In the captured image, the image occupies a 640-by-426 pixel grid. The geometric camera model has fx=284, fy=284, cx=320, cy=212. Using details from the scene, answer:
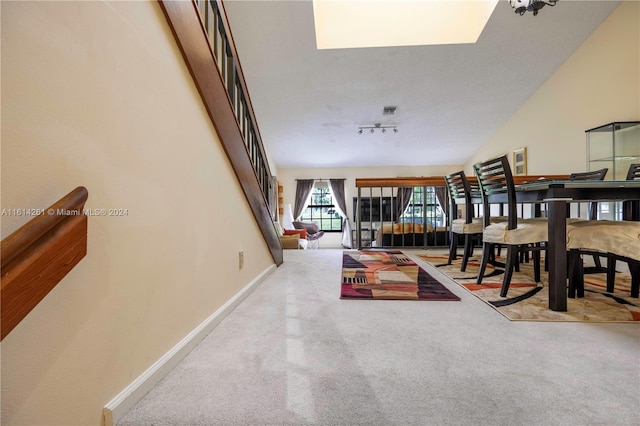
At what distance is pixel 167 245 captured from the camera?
1.06 metres

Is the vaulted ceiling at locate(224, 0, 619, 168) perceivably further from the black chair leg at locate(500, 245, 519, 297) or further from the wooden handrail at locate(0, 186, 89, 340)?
the wooden handrail at locate(0, 186, 89, 340)

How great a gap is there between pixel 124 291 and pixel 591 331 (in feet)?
6.44

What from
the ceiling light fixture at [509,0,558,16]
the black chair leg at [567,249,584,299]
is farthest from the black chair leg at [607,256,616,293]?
the ceiling light fixture at [509,0,558,16]

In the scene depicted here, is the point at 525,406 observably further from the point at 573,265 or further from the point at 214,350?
the point at 573,265

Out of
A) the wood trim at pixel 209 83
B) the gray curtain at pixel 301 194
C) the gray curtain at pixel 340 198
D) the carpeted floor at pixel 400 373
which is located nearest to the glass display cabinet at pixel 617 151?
the carpeted floor at pixel 400 373

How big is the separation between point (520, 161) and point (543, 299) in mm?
4533

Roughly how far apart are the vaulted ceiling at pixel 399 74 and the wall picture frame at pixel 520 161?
0.76m

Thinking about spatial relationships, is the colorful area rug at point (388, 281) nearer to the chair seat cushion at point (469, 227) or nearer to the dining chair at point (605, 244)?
the chair seat cushion at point (469, 227)

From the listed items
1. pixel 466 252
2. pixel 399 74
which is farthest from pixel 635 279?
pixel 399 74

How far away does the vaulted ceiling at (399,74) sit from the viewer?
3.43m

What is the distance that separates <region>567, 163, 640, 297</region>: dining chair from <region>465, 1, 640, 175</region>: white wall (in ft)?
8.56

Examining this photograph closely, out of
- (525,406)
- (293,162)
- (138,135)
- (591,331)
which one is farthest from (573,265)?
(293,162)

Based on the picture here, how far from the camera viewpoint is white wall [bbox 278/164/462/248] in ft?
27.1

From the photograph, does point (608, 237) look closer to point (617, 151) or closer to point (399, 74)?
point (617, 151)
